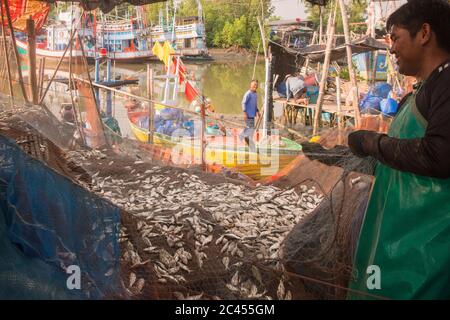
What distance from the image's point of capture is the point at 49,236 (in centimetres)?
235

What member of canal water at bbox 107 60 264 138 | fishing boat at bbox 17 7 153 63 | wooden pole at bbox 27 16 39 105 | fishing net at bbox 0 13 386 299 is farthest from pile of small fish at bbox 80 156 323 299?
fishing boat at bbox 17 7 153 63

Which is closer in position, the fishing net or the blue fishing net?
the blue fishing net

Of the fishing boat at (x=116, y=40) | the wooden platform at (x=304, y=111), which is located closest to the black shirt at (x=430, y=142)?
the wooden platform at (x=304, y=111)

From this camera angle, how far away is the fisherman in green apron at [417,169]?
1.63 metres

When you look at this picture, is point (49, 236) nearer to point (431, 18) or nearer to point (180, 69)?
point (431, 18)

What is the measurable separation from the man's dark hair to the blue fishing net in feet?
6.41

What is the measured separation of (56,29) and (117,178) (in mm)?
33985

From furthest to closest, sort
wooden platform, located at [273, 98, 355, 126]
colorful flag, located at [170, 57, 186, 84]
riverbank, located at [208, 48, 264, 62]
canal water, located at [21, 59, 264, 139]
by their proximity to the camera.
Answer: riverbank, located at [208, 48, 264, 62], canal water, located at [21, 59, 264, 139], wooden platform, located at [273, 98, 355, 126], colorful flag, located at [170, 57, 186, 84]

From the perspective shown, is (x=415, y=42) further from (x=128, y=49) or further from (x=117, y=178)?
(x=128, y=49)

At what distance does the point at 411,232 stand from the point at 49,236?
178cm

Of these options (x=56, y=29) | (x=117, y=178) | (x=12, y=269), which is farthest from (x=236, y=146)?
(x=56, y=29)

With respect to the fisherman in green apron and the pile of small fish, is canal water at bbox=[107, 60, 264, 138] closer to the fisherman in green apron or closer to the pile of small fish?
the pile of small fish

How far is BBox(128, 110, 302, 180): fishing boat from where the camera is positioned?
322 inches
